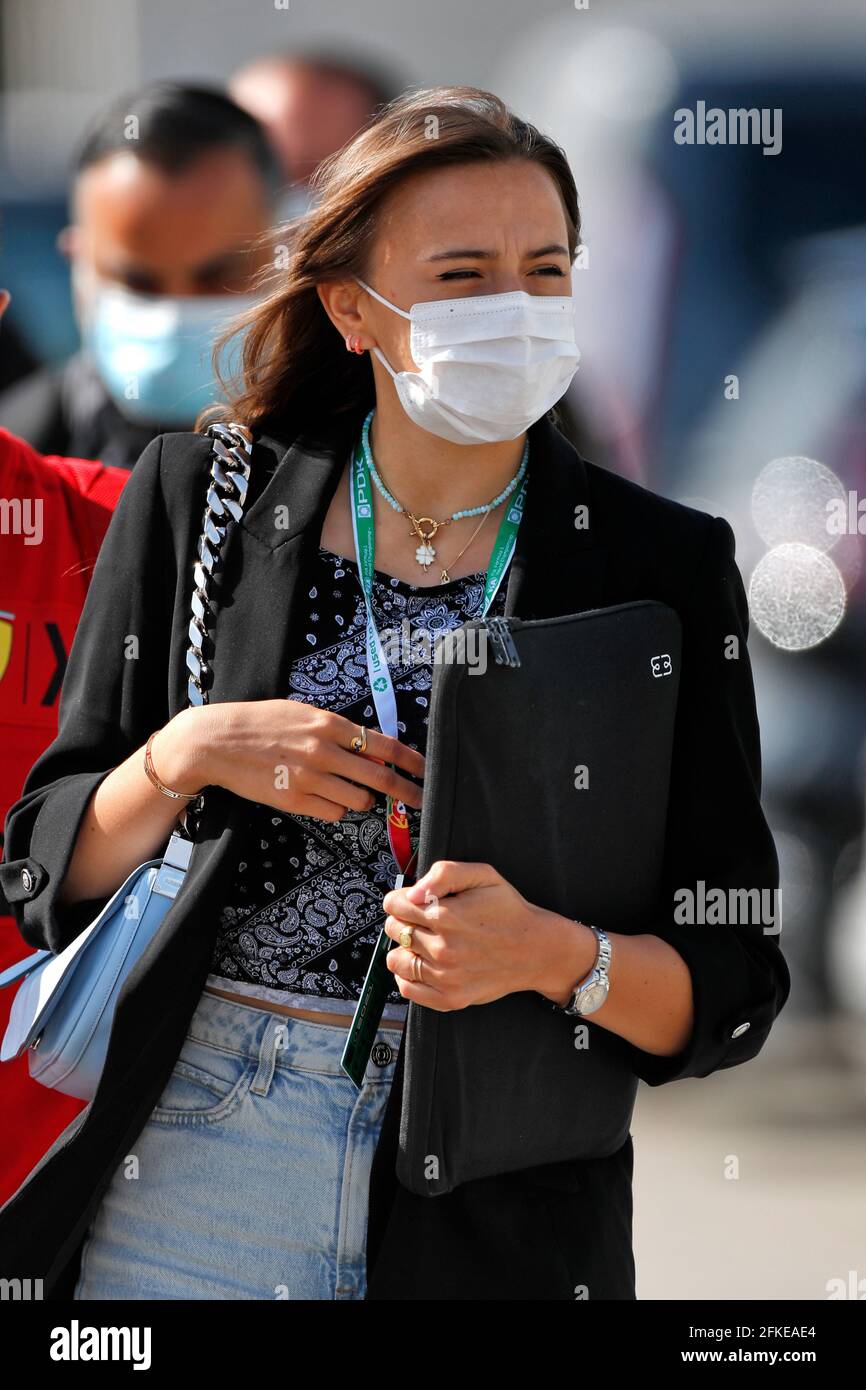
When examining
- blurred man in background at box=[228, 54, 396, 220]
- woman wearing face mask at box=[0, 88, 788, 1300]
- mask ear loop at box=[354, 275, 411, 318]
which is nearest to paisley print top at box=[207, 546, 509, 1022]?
woman wearing face mask at box=[0, 88, 788, 1300]

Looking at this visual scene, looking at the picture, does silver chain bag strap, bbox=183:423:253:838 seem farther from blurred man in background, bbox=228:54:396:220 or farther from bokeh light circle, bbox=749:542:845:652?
bokeh light circle, bbox=749:542:845:652

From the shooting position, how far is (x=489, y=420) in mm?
1914

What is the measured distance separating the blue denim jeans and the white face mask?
699mm

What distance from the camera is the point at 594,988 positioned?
1675mm

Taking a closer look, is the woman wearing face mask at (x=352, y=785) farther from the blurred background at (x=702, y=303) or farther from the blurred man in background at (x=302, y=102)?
the blurred man in background at (x=302, y=102)

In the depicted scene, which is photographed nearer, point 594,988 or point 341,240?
point 594,988

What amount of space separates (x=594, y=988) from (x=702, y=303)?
3.96m

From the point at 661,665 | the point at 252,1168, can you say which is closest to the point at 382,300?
the point at 661,665

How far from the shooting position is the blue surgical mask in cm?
456

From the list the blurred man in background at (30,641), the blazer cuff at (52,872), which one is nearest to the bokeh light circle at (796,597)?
the blurred man in background at (30,641)

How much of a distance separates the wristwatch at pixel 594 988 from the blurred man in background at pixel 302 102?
3421 mm

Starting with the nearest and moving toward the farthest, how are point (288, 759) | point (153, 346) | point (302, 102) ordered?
point (288, 759) < point (153, 346) < point (302, 102)

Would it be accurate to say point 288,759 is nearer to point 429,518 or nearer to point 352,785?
point 352,785

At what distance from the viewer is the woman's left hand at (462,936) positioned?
1.59m
